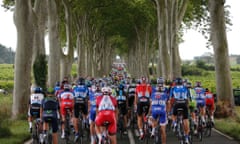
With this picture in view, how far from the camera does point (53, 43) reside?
26.4 metres

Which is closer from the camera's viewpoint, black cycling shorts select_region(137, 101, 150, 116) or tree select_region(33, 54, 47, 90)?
black cycling shorts select_region(137, 101, 150, 116)

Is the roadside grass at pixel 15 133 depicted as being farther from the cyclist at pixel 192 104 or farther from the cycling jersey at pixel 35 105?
the cyclist at pixel 192 104

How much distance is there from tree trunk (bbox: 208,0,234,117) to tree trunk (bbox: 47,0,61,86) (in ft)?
34.6

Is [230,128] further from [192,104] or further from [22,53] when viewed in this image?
[22,53]

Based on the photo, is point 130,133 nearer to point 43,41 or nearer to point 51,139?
point 51,139

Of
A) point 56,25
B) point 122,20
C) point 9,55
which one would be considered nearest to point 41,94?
point 56,25

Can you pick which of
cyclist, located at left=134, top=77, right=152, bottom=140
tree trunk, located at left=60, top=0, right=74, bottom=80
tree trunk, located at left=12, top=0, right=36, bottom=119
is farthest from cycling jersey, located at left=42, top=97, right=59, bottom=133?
tree trunk, located at left=60, top=0, right=74, bottom=80

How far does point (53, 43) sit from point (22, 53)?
7814 millimetres

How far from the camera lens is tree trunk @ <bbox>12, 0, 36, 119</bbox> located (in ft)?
60.4

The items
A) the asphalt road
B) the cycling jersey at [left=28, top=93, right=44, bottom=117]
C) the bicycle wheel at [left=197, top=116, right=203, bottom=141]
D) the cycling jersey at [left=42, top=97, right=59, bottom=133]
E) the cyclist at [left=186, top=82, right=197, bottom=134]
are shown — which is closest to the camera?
the cycling jersey at [left=42, top=97, right=59, bottom=133]

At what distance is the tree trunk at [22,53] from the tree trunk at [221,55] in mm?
8597

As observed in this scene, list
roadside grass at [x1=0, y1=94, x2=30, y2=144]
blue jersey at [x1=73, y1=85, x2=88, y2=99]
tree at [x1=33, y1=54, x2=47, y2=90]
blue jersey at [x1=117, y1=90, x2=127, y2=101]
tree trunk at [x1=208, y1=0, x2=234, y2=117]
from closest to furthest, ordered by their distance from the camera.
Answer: roadside grass at [x1=0, y1=94, x2=30, y2=144] < blue jersey at [x1=73, y1=85, x2=88, y2=99] < blue jersey at [x1=117, y1=90, x2=127, y2=101] < tree trunk at [x1=208, y1=0, x2=234, y2=117] < tree at [x1=33, y1=54, x2=47, y2=90]

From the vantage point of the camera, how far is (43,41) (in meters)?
24.4

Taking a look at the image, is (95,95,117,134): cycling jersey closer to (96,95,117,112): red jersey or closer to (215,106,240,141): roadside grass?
(96,95,117,112): red jersey
